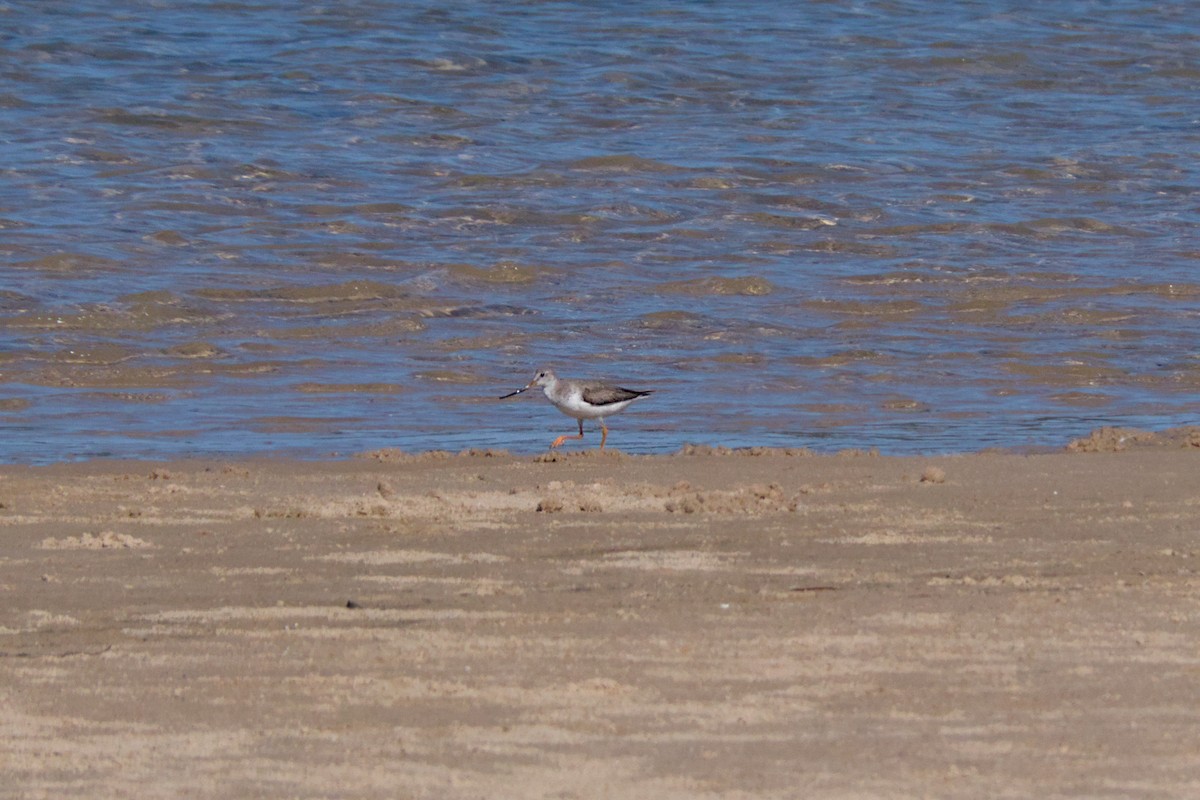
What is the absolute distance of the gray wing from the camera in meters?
9.09

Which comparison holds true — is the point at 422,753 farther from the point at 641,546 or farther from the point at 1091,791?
the point at 641,546

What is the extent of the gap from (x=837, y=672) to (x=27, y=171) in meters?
13.4

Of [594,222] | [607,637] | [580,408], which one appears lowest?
[594,222]

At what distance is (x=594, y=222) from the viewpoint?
15.4 m

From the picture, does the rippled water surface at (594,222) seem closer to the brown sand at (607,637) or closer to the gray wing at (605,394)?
the gray wing at (605,394)

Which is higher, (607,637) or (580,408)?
(607,637)

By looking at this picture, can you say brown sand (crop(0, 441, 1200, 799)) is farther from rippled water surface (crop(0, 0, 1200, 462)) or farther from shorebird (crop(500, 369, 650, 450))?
rippled water surface (crop(0, 0, 1200, 462))

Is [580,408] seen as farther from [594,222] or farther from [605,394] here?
[594,222]

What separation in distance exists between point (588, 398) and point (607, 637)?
426cm

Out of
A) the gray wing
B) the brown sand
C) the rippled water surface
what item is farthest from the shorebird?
the brown sand

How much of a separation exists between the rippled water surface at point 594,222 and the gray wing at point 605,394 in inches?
9.7

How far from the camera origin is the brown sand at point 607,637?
392 centimetres

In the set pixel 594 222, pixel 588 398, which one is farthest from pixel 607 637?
pixel 594 222

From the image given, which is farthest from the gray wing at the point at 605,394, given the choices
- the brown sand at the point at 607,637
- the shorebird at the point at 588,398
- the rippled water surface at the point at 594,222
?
the brown sand at the point at 607,637
